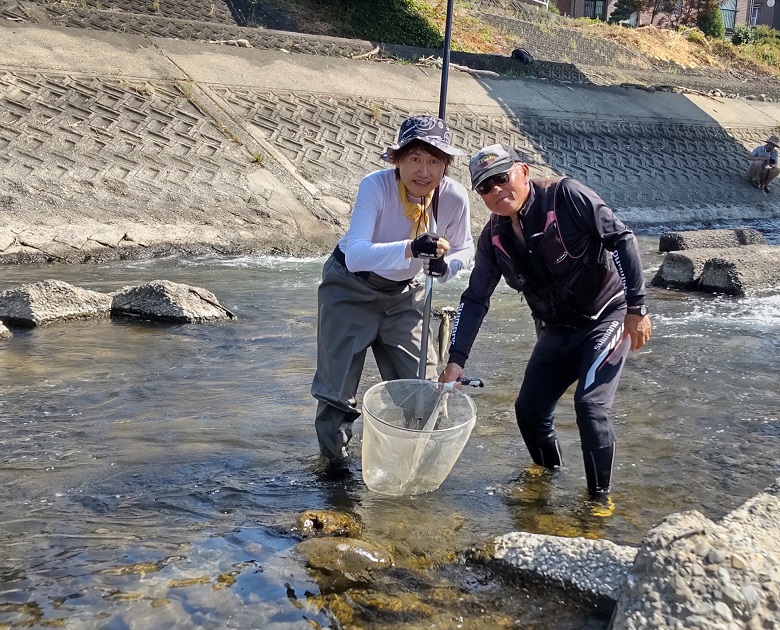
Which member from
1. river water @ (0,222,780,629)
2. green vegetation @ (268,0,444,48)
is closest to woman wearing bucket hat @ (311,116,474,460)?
river water @ (0,222,780,629)

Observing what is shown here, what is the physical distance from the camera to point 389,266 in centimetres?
416

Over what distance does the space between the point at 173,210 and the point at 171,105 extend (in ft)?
8.69

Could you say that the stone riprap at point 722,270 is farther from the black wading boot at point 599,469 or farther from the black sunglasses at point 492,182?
the black sunglasses at point 492,182

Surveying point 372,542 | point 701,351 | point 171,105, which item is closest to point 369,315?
point 372,542

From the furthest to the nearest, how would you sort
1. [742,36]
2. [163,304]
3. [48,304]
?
[742,36] < [163,304] < [48,304]

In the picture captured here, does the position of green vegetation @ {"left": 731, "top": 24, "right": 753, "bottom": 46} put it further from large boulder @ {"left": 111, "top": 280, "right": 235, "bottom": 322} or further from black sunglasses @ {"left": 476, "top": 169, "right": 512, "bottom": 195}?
black sunglasses @ {"left": 476, "top": 169, "right": 512, "bottom": 195}

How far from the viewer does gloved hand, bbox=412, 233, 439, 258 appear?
395cm

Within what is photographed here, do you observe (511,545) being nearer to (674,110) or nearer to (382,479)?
(382,479)

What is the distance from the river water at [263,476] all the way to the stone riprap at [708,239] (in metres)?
4.14

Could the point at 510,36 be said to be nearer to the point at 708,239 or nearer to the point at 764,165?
the point at 764,165

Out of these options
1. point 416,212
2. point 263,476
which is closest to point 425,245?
point 416,212

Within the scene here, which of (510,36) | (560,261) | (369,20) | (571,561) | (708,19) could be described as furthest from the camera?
(708,19)

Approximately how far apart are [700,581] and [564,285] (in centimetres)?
172

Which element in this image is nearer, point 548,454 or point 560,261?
point 560,261
